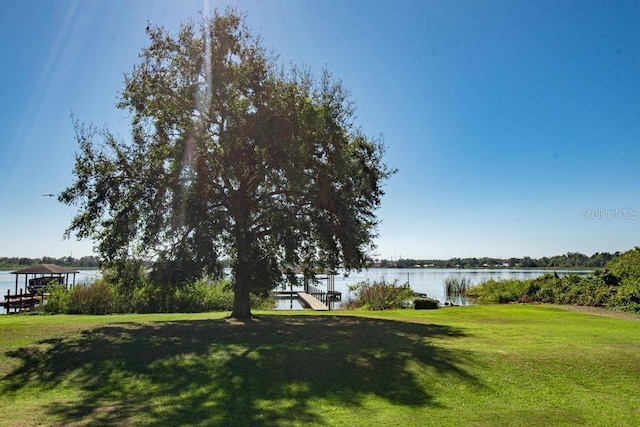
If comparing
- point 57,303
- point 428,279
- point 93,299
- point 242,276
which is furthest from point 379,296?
point 428,279

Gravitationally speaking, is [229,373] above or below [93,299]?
below

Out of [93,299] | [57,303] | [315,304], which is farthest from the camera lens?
[315,304]

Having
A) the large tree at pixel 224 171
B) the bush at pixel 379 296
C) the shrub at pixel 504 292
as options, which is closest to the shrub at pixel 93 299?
the large tree at pixel 224 171

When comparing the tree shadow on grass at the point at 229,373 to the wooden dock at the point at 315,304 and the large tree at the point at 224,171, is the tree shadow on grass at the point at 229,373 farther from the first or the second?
the wooden dock at the point at 315,304

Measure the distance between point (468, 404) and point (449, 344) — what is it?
3.91m

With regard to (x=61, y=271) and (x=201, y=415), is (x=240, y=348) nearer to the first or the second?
(x=201, y=415)

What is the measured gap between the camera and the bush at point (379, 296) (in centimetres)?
2816

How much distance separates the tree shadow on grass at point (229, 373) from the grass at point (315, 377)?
31 mm

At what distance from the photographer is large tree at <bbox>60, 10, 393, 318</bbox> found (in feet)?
51.8

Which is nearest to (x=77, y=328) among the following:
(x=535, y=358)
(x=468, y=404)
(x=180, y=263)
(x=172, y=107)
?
(x=180, y=263)

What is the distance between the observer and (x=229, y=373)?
939 cm

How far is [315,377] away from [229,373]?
1.72 m

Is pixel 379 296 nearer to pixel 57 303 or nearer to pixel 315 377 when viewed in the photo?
pixel 57 303

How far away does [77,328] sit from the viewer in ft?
46.8
